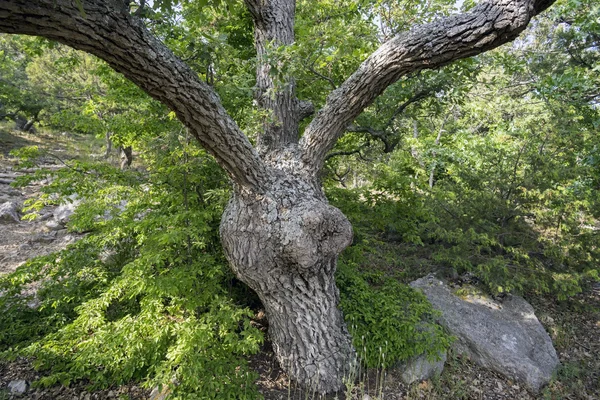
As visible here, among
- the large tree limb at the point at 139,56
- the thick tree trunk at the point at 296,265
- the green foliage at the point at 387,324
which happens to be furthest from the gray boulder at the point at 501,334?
the large tree limb at the point at 139,56

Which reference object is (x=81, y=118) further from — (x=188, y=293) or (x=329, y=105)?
(x=329, y=105)

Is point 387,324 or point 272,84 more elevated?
point 272,84

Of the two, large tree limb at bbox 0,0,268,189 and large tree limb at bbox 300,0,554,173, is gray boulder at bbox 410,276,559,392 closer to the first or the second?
large tree limb at bbox 300,0,554,173

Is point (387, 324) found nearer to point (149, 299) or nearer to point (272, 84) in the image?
point (149, 299)

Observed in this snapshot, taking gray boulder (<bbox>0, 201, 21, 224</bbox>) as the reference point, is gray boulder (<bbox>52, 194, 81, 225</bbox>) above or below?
below

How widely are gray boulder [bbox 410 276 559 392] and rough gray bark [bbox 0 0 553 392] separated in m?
1.86

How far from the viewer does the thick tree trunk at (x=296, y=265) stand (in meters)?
2.48

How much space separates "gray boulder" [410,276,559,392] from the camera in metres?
3.42

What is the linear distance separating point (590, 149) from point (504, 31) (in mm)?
Answer: 3762

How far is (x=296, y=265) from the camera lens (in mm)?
2523

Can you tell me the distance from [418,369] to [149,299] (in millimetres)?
2916

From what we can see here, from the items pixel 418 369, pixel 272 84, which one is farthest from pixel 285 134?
pixel 418 369

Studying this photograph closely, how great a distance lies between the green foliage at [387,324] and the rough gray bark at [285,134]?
0.21 m

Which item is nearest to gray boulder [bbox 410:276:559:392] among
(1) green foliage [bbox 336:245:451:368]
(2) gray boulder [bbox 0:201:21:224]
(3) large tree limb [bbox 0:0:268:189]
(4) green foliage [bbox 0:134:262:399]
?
(1) green foliage [bbox 336:245:451:368]
